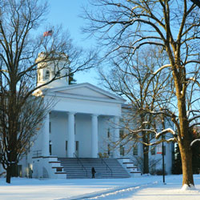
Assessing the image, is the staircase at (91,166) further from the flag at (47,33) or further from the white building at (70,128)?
the flag at (47,33)

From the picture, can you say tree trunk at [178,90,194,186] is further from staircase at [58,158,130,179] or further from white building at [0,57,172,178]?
staircase at [58,158,130,179]

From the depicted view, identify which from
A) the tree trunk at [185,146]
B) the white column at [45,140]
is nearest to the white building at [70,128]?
the white column at [45,140]

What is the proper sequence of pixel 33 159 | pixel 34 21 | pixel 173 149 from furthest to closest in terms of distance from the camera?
pixel 173 149
pixel 33 159
pixel 34 21

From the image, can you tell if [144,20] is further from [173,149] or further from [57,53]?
[173,149]

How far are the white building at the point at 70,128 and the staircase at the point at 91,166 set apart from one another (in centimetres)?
86

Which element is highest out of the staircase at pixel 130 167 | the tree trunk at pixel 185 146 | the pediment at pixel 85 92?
the pediment at pixel 85 92

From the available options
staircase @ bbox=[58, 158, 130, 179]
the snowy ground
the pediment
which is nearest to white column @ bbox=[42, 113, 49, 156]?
staircase @ bbox=[58, 158, 130, 179]

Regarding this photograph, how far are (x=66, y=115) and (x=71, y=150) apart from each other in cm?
530

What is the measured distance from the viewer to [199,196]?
50.3ft

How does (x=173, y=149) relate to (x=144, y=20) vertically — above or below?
below

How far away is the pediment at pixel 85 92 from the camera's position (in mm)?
40669

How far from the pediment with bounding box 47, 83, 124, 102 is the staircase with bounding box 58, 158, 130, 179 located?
6632mm

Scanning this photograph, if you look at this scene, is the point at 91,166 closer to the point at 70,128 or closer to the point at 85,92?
the point at 70,128

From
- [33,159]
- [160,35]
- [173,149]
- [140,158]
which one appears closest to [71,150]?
[33,159]
